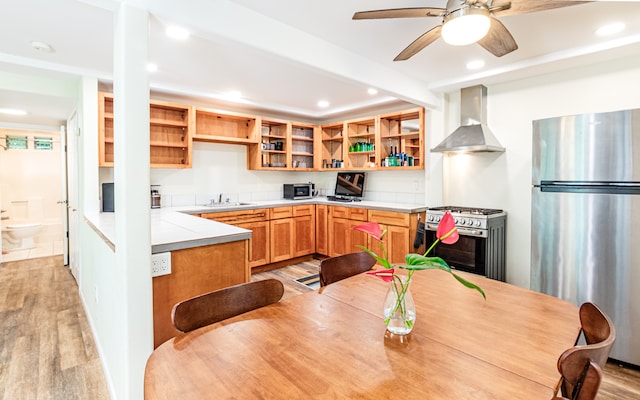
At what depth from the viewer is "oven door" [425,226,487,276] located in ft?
10.0

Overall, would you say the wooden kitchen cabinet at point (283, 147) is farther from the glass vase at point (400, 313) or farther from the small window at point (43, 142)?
the small window at point (43, 142)

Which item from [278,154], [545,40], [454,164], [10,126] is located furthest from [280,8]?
[10,126]

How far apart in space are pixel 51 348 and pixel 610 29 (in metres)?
4.84

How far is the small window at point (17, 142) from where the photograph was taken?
229 inches

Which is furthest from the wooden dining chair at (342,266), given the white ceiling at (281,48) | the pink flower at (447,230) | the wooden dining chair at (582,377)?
the white ceiling at (281,48)

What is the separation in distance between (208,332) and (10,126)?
540 cm

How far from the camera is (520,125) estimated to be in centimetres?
338

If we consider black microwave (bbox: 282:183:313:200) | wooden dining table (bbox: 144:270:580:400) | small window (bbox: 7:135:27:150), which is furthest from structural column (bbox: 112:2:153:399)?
small window (bbox: 7:135:27:150)

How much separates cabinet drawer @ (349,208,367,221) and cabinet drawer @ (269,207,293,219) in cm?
86

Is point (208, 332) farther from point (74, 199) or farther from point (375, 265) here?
point (74, 199)

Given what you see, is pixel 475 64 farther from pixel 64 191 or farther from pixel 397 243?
pixel 64 191

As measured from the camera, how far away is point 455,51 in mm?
2746

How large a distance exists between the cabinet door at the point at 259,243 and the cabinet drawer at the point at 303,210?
19.5 inches

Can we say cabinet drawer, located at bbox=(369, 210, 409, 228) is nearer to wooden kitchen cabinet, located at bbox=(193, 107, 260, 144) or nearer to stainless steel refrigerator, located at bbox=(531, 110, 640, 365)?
stainless steel refrigerator, located at bbox=(531, 110, 640, 365)
